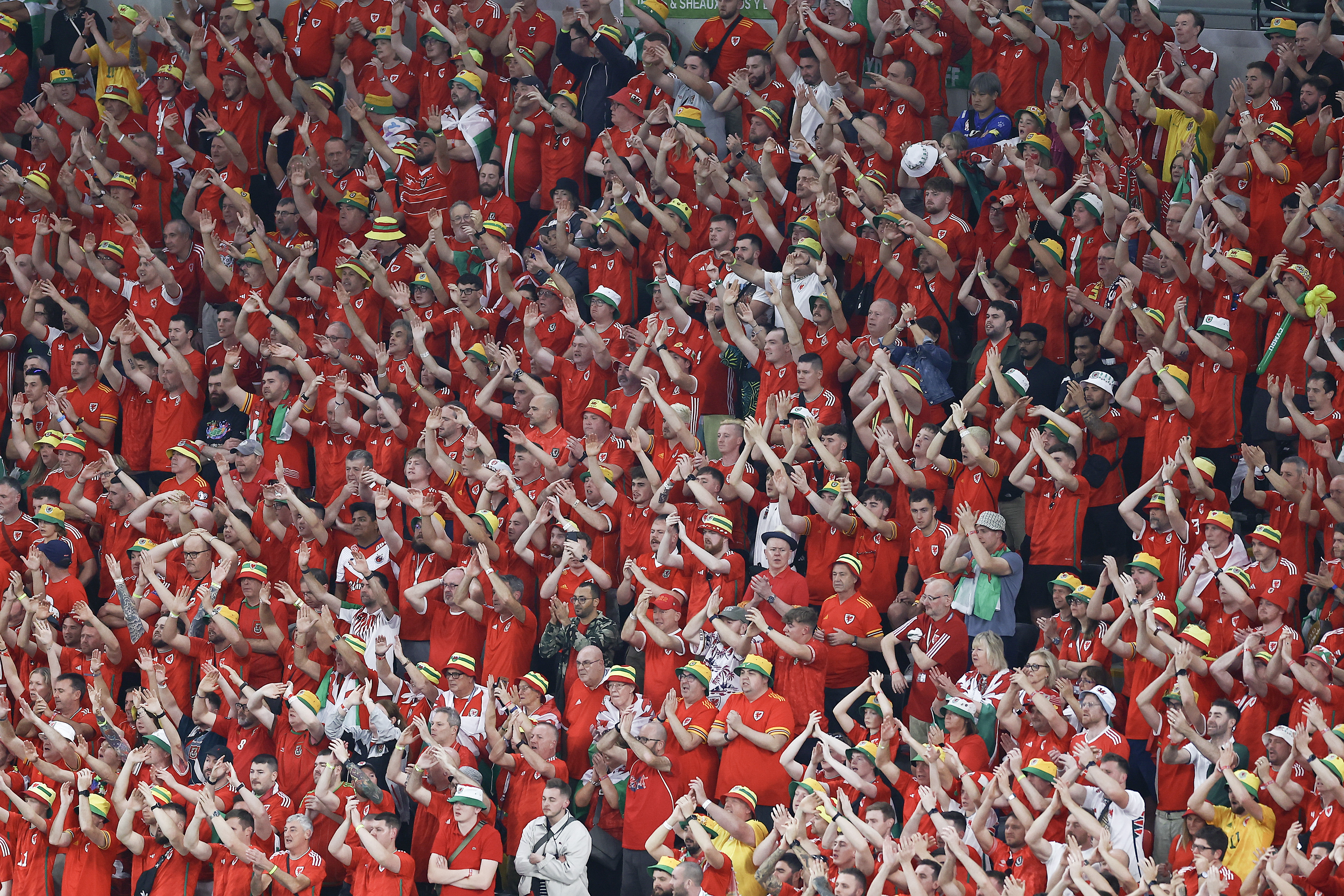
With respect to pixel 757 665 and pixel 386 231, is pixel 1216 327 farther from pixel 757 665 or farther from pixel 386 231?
pixel 386 231

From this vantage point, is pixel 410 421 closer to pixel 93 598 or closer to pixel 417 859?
pixel 93 598

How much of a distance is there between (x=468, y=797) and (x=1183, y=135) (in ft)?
28.8

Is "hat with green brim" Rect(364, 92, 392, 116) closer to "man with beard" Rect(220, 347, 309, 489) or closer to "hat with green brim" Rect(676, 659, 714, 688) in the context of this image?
"man with beard" Rect(220, 347, 309, 489)

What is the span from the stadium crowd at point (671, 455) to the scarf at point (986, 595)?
0.16 feet

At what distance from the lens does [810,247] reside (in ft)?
53.9

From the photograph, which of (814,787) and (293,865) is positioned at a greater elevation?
(814,787)

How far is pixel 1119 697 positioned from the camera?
563 inches

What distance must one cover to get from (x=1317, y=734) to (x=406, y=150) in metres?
10.4

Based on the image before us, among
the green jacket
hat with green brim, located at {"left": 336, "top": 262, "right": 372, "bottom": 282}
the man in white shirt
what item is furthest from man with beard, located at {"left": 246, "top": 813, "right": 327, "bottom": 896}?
hat with green brim, located at {"left": 336, "top": 262, "right": 372, "bottom": 282}

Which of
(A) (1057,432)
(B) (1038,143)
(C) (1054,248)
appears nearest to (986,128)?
(B) (1038,143)

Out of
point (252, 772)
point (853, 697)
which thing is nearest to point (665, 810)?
point (853, 697)

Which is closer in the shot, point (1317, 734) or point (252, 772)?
point (1317, 734)

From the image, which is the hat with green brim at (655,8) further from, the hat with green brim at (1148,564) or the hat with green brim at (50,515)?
the hat with green brim at (1148,564)

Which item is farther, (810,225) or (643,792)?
(810,225)
